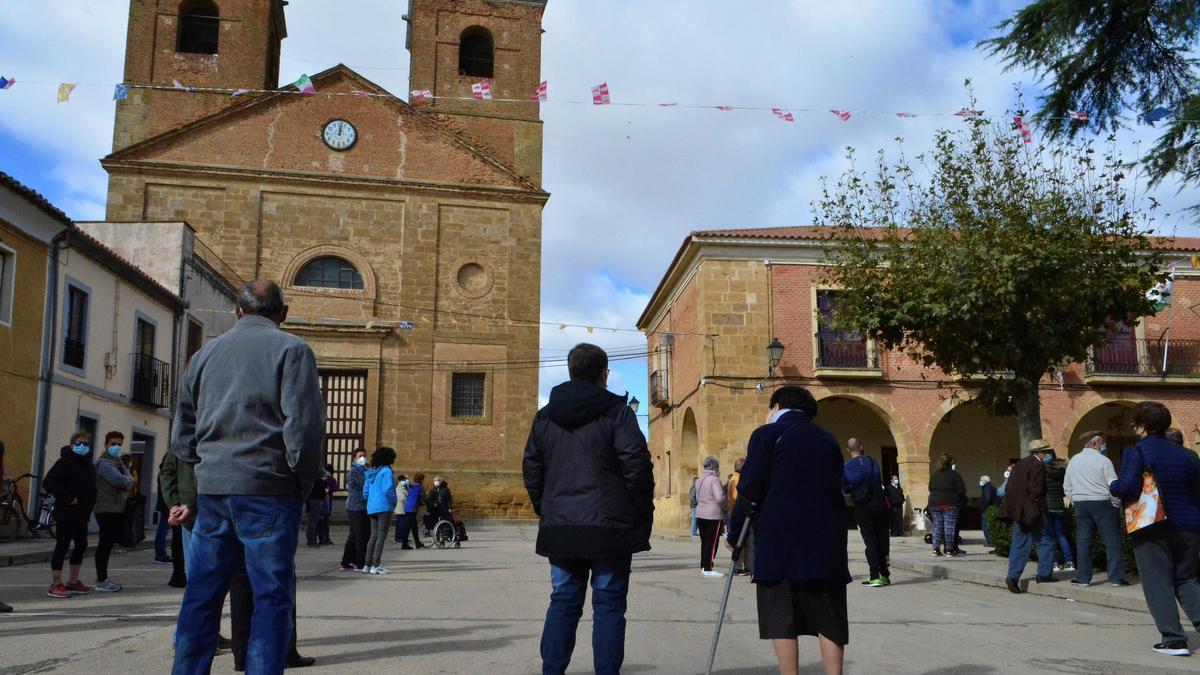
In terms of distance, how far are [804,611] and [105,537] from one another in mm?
7319

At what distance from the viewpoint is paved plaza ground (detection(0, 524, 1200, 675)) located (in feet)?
18.3

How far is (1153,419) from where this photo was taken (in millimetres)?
6828

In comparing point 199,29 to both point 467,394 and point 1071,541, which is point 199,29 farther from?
point 1071,541

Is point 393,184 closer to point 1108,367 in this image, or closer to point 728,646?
point 1108,367

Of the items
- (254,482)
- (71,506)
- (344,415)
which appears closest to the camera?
(254,482)

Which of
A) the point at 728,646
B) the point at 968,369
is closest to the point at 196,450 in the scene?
the point at 728,646

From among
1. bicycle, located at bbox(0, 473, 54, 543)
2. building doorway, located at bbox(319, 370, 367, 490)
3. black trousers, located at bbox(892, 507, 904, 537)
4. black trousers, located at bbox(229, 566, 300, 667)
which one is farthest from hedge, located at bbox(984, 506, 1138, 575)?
building doorway, located at bbox(319, 370, 367, 490)

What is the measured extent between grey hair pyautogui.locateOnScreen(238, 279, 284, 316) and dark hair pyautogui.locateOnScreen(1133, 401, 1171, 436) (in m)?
5.63

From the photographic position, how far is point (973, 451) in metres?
29.2

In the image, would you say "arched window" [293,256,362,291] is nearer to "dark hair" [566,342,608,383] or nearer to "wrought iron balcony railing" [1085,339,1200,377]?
"wrought iron balcony railing" [1085,339,1200,377]

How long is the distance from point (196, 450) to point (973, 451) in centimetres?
2818

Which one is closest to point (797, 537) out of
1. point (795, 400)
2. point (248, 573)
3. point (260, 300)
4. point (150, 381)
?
point (795, 400)

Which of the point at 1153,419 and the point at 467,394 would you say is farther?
the point at 467,394

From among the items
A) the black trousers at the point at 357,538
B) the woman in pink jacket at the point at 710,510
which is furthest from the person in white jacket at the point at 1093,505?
the black trousers at the point at 357,538
